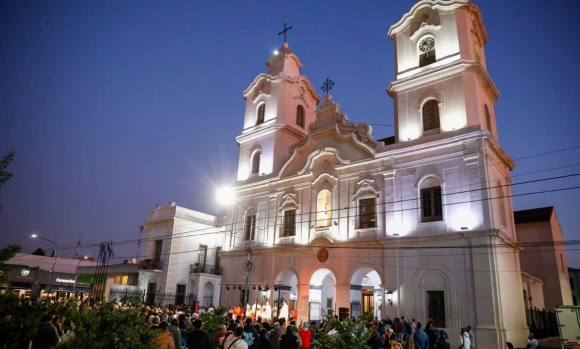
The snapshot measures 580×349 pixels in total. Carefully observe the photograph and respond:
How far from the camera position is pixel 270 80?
32.7 m

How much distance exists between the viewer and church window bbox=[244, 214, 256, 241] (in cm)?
2959

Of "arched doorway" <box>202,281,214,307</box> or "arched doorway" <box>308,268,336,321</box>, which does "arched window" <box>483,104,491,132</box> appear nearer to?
"arched doorway" <box>308,268,336,321</box>

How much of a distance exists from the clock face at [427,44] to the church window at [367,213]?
9.87m

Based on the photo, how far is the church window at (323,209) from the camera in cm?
2570

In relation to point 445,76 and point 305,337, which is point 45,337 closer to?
point 305,337

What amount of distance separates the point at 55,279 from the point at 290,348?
45485 mm

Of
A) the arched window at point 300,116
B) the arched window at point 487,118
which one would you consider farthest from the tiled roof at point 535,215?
the arched window at point 300,116

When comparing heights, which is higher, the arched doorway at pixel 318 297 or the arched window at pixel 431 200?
the arched window at pixel 431 200

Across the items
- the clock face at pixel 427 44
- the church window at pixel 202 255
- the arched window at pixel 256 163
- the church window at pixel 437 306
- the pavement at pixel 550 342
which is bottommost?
the pavement at pixel 550 342

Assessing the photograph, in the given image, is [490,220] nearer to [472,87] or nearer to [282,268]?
[472,87]

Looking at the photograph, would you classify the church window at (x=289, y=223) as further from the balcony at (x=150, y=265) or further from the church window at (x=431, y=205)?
the balcony at (x=150, y=265)

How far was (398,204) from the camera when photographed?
73.4 ft

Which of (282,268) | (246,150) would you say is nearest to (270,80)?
(246,150)

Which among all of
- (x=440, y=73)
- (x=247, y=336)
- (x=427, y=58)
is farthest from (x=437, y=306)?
(x=427, y=58)
